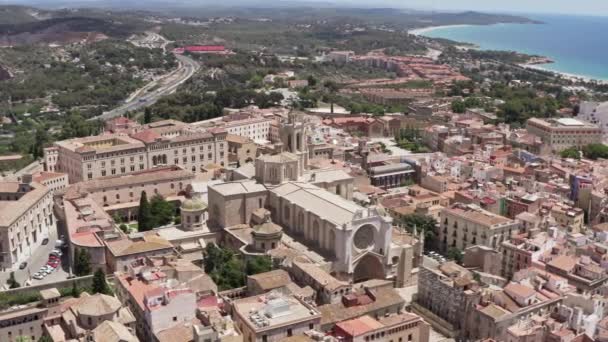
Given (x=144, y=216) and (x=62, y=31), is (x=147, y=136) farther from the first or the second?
(x=62, y=31)

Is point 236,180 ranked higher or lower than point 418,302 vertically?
higher

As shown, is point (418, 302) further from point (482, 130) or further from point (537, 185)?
point (482, 130)

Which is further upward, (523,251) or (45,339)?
(523,251)

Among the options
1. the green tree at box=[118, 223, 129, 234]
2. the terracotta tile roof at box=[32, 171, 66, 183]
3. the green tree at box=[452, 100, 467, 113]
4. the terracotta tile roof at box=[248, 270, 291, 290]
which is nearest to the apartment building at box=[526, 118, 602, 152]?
the green tree at box=[452, 100, 467, 113]

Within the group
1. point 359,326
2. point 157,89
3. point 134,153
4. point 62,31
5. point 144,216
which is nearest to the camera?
point 359,326

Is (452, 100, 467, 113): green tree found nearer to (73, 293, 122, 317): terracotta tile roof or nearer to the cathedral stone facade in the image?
the cathedral stone facade

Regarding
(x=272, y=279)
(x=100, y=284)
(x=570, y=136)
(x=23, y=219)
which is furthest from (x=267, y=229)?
(x=570, y=136)

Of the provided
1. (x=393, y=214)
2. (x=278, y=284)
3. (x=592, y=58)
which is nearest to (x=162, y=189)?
(x=393, y=214)
